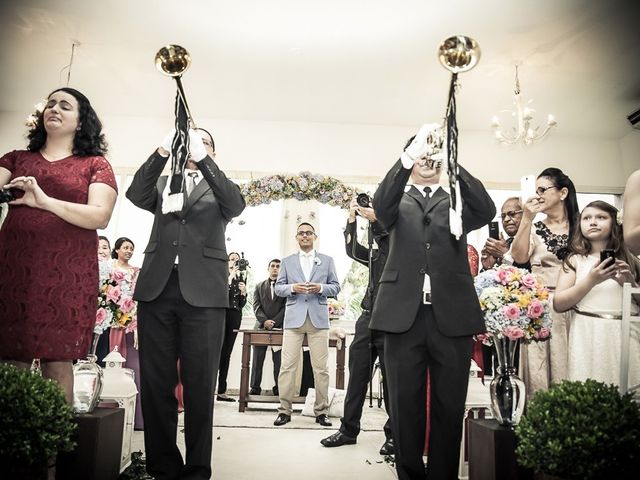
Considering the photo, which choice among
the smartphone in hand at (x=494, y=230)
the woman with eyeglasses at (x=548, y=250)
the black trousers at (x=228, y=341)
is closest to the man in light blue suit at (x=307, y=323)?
the black trousers at (x=228, y=341)

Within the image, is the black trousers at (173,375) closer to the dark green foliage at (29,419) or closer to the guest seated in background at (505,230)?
the dark green foliage at (29,419)

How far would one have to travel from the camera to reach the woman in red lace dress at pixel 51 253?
6.99ft

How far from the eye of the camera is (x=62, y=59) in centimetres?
632

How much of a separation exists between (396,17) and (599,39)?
94.5 inches

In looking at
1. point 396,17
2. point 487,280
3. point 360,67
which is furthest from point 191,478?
point 360,67

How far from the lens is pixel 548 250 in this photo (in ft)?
10.6

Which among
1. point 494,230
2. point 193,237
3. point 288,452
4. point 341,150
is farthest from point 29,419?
point 341,150

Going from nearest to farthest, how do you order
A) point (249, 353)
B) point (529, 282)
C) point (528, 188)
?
1. point (529, 282)
2. point (528, 188)
3. point (249, 353)

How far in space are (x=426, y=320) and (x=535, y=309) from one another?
683 millimetres

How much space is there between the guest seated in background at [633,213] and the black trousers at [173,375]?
198 cm

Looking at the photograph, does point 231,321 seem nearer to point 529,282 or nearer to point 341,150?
point 341,150

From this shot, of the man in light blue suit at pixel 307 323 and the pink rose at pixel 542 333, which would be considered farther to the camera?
the man in light blue suit at pixel 307 323

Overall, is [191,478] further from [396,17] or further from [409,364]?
[396,17]

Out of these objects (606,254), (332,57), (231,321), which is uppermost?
(332,57)
